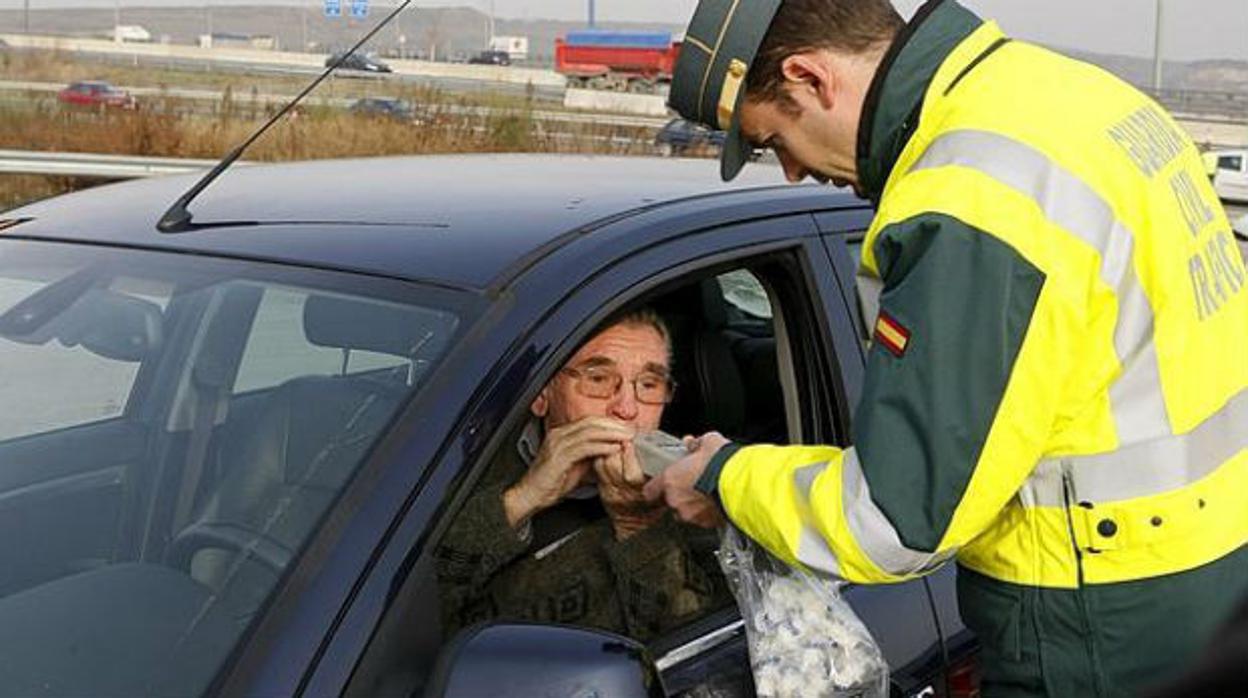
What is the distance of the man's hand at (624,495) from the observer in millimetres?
2191

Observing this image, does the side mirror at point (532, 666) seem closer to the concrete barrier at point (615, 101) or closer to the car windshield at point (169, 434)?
the car windshield at point (169, 434)

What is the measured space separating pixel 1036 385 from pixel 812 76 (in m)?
0.49

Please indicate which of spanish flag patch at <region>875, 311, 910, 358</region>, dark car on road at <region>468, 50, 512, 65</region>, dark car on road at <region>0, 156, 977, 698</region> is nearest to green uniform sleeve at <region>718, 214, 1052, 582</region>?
spanish flag patch at <region>875, 311, 910, 358</region>

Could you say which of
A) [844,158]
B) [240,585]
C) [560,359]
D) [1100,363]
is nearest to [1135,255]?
[1100,363]

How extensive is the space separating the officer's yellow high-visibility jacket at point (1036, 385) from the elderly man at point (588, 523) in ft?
1.09

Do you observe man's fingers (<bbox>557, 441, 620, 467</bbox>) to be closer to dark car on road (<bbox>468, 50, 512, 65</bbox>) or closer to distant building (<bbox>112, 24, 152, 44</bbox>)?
dark car on road (<bbox>468, 50, 512, 65</bbox>)

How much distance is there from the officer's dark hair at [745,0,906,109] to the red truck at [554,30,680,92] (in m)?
47.1

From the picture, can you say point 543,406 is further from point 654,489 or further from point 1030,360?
point 1030,360

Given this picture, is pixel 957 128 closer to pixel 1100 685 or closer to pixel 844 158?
pixel 844 158

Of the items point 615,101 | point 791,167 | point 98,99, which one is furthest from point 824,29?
point 615,101

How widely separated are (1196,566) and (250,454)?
1.19 meters

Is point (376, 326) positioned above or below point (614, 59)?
below

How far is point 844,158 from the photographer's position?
6.15 feet

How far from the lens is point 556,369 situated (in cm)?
182
